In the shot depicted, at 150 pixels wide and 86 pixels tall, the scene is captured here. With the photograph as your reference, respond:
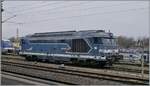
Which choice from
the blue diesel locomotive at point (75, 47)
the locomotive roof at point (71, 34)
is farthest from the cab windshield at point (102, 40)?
the locomotive roof at point (71, 34)

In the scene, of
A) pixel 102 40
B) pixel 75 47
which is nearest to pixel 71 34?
pixel 75 47

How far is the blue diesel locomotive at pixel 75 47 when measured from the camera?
92.4ft

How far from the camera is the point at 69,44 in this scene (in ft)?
102

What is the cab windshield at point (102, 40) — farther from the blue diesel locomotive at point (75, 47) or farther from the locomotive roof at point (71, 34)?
the locomotive roof at point (71, 34)

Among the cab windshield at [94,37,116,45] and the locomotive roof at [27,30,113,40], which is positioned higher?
the locomotive roof at [27,30,113,40]

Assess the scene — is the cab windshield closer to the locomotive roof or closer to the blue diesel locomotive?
the blue diesel locomotive

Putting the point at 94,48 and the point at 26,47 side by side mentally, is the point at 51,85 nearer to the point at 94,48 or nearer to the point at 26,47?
the point at 94,48

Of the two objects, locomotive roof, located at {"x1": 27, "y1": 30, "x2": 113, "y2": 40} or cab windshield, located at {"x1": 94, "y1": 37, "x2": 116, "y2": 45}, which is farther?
locomotive roof, located at {"x1": 27, "y1": 30, "x2": 113, "y2": 40}

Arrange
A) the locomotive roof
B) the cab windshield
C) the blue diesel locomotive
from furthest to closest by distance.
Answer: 1. the locomotive roof
2. the cab windshield
3. the blue diesel locomotive

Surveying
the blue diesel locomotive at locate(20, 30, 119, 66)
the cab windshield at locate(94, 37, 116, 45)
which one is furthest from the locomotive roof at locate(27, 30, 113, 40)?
the cab windshield at locate(94, 37, 116, 45)

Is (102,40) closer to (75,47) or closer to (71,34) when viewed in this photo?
(75,47)

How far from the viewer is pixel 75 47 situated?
30.3 m

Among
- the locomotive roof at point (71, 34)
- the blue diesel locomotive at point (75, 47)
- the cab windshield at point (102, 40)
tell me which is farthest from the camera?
the locomotive roof at point (71, 34)

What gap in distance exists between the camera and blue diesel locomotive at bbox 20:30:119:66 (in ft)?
92.4
